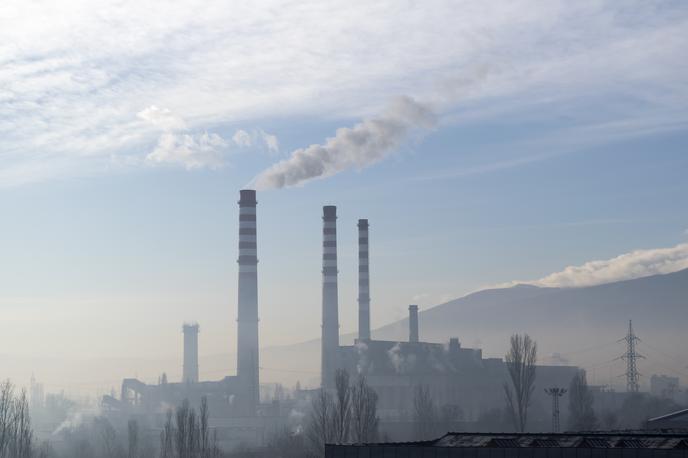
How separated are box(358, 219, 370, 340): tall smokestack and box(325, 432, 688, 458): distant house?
84.0 meters

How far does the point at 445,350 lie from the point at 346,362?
11808 millimetres

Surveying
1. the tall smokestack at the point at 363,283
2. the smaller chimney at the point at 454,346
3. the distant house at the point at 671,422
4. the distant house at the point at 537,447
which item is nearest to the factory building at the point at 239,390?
the tall smokestack at the point at 363,283

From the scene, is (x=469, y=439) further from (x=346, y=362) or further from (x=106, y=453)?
(x=346, y=362)

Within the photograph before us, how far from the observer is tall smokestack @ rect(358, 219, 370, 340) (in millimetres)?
125562

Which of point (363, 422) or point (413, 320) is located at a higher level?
point (413, 320)

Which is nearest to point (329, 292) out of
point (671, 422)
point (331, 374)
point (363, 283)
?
point (331, 374)

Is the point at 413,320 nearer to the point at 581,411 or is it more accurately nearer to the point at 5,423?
the point at 581,411

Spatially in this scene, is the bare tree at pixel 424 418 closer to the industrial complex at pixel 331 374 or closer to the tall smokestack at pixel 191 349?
the industrial complex at pixel 331 374

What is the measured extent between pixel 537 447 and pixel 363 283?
88.6 metres

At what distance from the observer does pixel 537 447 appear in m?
37.6

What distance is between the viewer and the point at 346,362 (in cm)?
Answer: 11625

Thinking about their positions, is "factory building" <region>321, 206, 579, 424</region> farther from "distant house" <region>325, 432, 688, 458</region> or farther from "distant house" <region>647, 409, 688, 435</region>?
"distant house" <region>325, 432, 688, 458</region>

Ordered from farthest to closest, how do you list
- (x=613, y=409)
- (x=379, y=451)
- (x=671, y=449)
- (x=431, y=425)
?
(x=613, y=409)
(x=431, y=425)
(x=379, y=451)
(x=671, y=449)

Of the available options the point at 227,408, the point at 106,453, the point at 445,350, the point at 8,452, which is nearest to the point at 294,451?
the point at 106,453
